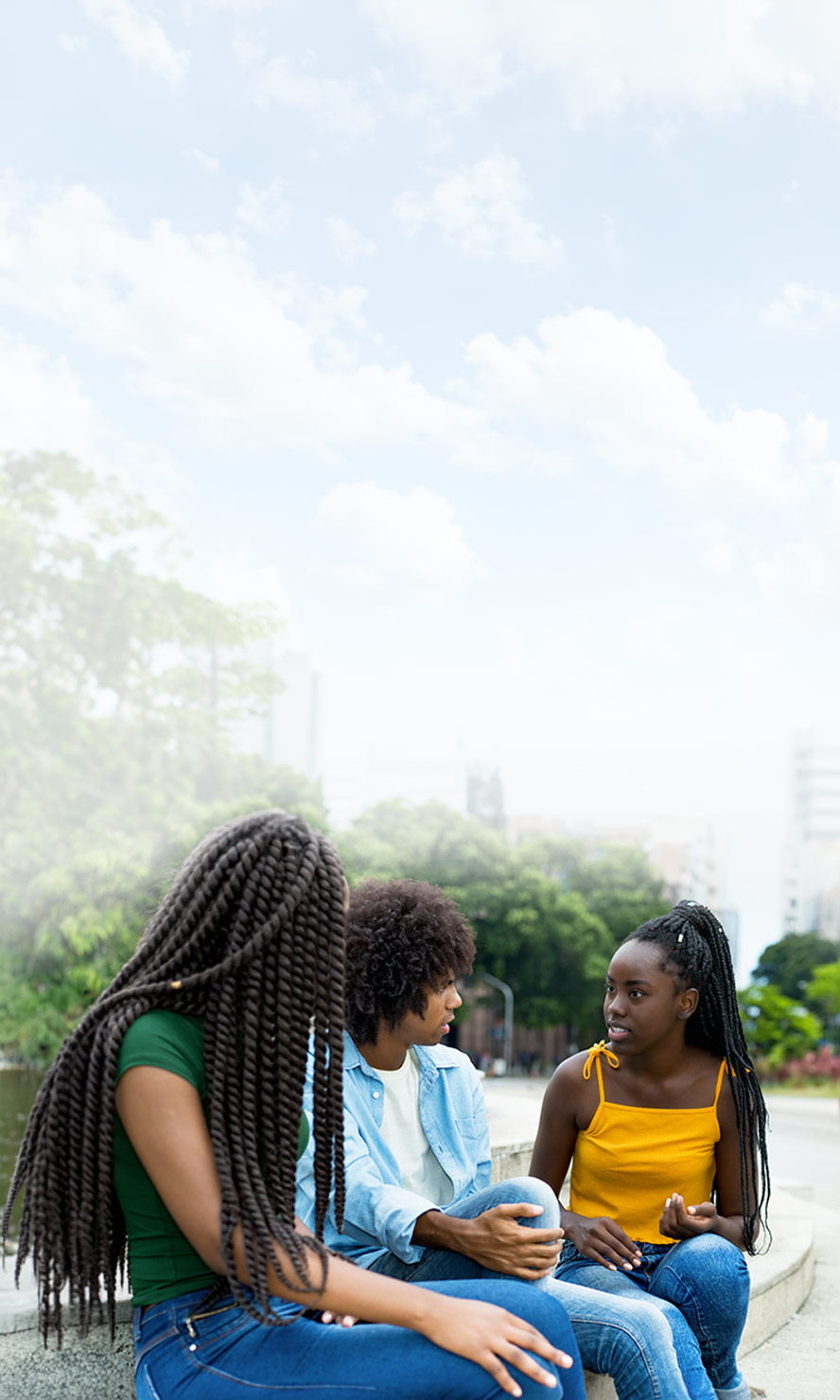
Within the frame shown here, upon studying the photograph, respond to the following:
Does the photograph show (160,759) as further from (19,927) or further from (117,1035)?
(117,1035)

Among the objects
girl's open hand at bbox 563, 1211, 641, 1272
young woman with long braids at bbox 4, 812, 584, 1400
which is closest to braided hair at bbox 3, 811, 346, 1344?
young woman with long braids at bbox 4, 812, 584, 1400

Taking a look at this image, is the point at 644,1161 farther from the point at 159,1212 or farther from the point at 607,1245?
the point at 159,1212

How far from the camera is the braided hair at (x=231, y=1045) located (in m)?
1.86

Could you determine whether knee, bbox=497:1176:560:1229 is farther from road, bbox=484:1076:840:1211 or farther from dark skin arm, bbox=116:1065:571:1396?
road, bbox=484:1076:840:1211

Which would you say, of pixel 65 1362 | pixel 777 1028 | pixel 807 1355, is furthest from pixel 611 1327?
pixel 777 1028

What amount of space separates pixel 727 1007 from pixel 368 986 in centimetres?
102

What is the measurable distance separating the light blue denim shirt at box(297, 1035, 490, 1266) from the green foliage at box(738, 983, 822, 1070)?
3890 cm

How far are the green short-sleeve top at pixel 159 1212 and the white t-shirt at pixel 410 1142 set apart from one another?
0.89 metres

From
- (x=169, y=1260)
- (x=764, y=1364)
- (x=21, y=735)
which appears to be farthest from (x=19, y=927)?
(x=169, y=1260)

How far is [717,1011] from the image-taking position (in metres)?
3.19

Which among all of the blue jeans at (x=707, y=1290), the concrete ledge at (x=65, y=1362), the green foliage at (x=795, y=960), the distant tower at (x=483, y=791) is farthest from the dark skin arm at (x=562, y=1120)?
the distant tower at (x=483, y=791)

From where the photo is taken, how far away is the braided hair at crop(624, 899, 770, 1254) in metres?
3.10

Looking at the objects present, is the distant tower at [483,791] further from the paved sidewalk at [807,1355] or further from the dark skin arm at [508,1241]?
the dark skin arm at [508,1241]

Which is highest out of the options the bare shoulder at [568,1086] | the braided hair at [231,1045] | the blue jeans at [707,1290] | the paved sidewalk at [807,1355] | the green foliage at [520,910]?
the braided hair at [231,1045]
